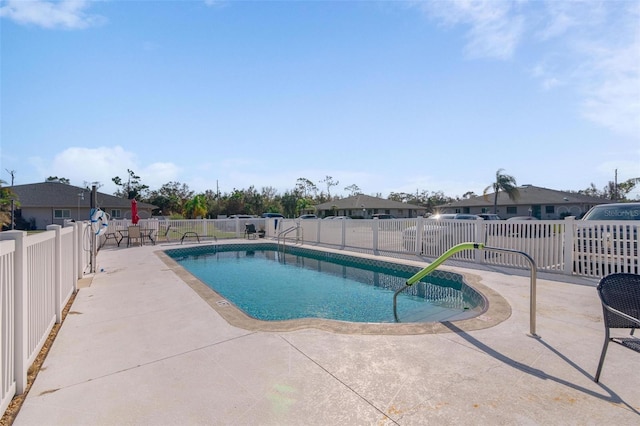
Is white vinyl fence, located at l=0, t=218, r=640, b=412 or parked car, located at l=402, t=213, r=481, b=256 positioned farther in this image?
parked car, located at l=402, t=213, r=481, b=256

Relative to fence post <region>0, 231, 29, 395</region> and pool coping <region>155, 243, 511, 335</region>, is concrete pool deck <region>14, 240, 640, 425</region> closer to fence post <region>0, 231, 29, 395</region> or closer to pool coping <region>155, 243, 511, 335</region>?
pool coping <region>155, 243, 511, 335</region>

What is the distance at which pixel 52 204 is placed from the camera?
1107 inches

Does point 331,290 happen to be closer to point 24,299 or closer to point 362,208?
point 24,299

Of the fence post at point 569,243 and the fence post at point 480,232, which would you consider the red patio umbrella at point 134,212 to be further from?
the fence post at point 569,243

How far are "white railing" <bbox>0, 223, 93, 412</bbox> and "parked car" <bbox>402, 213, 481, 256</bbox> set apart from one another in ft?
31.3

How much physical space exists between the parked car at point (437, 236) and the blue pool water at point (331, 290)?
71.1 inches

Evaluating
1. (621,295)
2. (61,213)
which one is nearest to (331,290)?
(621,295)

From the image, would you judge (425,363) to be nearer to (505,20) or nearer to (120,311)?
(120,311)

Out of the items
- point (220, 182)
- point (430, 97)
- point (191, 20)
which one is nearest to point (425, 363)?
point (191, 20)

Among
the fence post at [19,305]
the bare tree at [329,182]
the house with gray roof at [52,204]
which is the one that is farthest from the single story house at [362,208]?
the fence post at [19,305]

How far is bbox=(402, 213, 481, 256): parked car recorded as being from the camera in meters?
9.89

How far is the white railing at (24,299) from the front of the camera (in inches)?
90.0

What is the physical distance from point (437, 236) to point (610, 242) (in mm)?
4394

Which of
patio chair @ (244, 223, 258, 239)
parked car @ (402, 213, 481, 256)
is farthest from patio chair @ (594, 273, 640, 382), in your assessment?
patio chair @ (244, 223, 258, 239)
